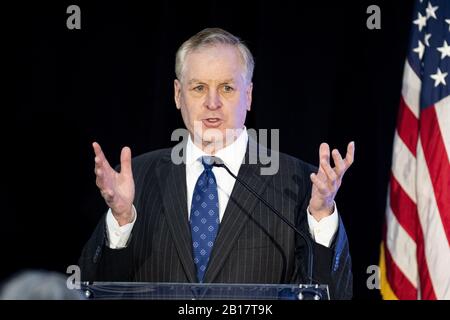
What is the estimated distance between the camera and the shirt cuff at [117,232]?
2410 mm

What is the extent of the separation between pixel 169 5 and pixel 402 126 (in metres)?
1.25

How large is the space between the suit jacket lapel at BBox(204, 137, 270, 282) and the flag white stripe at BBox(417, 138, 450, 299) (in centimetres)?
104

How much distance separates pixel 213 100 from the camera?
8.91 feet

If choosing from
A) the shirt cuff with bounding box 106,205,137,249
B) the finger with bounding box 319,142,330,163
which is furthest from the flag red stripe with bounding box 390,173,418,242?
the shirt cuff with bounding box 106,205,137,249

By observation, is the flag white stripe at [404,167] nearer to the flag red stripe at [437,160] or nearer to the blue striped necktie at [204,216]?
the flag red stripe at [437,160]

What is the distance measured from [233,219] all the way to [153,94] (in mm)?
1434

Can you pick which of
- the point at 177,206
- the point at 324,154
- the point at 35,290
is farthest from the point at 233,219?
the point at 35,290

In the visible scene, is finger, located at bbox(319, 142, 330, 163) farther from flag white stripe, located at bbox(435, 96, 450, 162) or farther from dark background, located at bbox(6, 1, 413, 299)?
dark background, located at bbox(6, 1, 413, 299)

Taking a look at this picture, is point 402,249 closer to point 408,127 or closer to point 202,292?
point 408,127

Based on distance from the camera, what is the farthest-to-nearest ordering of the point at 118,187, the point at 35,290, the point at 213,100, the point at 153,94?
the point at 153,94 < the point at 213,100 < the point at 118,187 < the point at 35,290

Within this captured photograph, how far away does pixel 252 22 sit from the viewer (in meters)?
3.89
